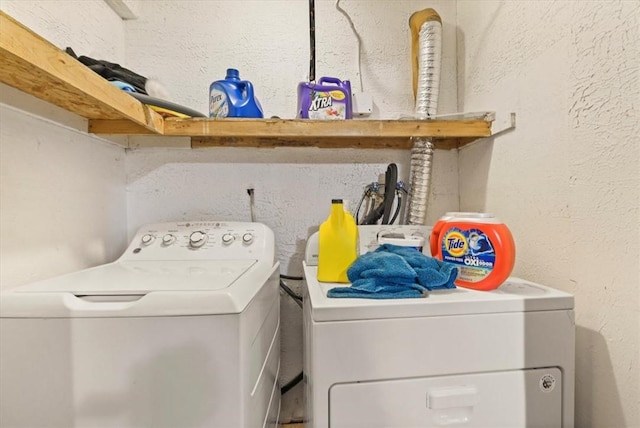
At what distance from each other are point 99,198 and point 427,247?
119 centimetres

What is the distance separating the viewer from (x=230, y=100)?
115 cm

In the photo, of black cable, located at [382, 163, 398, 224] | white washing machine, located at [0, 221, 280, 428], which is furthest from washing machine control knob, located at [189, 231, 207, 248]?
black cable, located at [382, 163, 398, 224]

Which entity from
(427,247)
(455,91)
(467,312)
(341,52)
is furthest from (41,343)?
(455,91)

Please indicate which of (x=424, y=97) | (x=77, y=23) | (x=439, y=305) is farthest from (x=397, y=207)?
(x=77, y=23)

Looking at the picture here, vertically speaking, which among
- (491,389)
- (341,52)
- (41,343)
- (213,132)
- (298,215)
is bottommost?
(491,389)

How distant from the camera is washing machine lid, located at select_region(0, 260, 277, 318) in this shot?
0.57m

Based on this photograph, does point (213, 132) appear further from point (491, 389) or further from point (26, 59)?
point (491, 389)

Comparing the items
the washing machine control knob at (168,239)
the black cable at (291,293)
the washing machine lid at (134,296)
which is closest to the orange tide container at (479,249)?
the washing machine lid at (134,296)

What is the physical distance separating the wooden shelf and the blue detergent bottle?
0.25ft

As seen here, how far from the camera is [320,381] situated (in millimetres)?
639

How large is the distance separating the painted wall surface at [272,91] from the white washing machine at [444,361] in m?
0.73

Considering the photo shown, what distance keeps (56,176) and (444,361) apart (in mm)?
1146

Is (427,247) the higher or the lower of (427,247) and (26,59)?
the lower

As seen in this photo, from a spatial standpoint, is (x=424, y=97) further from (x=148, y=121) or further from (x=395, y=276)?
(x=148, y=121)
